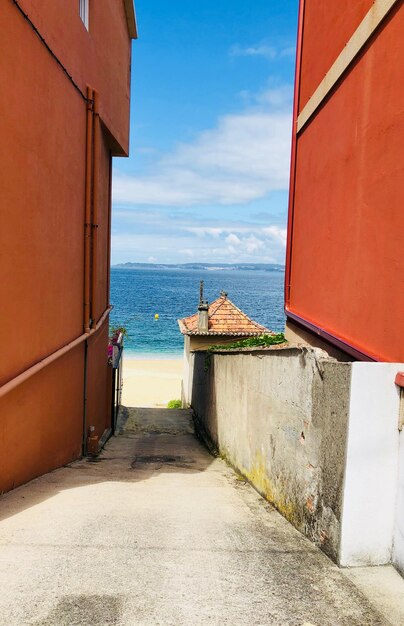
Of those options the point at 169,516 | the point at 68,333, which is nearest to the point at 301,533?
the point at 169,516

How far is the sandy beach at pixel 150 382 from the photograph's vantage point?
2930 cm

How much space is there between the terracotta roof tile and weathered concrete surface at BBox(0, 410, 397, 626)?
16195mm

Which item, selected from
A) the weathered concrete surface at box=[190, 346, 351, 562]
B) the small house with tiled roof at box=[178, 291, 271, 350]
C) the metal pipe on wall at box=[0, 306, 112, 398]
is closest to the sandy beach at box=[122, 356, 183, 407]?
the small house with tiled roof at box=[178, 291, 271, 350]

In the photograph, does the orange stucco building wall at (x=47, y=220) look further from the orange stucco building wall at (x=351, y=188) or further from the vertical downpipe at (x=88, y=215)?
the orange stucco building wall at (x=351, y=188)

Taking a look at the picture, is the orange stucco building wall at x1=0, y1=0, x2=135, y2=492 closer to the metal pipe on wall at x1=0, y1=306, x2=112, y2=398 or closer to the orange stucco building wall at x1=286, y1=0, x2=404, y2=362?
the metal pipe on wall at x1=0, y1=306, x2=112, y2=398

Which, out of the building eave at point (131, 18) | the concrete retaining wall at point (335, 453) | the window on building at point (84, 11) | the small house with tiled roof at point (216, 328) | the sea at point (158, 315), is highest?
the building eave at point (131, 18)

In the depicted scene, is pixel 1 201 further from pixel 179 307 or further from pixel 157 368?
pixel 179 307

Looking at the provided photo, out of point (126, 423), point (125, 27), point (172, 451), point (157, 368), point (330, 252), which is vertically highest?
point (125, 27)

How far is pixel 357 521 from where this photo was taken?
3975 mm

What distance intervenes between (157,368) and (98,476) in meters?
36.7

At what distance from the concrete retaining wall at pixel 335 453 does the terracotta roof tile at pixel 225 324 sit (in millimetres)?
15940

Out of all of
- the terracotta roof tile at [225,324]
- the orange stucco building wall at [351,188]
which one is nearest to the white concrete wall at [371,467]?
the orange stucco building wall at [351,188]

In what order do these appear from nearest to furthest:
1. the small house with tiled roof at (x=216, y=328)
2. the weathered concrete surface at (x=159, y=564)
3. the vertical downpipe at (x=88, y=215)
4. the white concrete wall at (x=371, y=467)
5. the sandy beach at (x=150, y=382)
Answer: the weathered concrete surface at (x=159, y=564)
the white concrete wall at (x=371, y=467)
the vertical downpipe at (x=88, y=215)
the small house with tiled roof at (x=216, y=328)
the sandy beach at (x=150, y=382)

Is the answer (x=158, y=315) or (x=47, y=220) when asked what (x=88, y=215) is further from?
(x=158, y=315)
